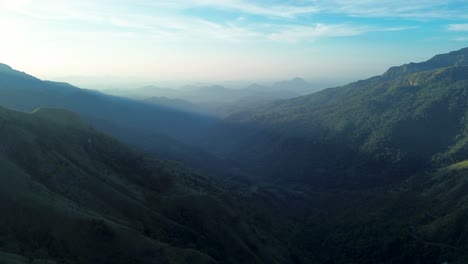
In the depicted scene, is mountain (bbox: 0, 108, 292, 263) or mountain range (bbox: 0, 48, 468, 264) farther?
mountain range (bbox: 0, 48, 468, 264)

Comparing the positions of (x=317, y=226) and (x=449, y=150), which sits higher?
(x=449, y=150)

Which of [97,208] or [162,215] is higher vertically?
[97,208]

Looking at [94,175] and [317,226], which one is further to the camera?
[317,226]

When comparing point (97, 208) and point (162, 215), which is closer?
point (97, 208)

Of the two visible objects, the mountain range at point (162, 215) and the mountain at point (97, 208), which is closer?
the mountain at point (97, 208)

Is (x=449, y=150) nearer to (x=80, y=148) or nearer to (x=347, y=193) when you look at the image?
(x=347, y=193)

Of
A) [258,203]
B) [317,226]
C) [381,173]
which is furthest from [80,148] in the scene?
[381,173]

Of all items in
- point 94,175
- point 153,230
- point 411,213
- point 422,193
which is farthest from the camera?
point 422,193

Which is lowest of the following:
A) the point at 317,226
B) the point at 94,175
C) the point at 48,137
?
the point at 317,226
